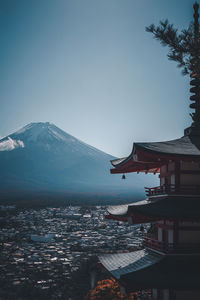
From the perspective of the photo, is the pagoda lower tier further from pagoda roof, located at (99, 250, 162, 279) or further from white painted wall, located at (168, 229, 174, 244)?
white painted wall, located at (168, 229, 174, 244)

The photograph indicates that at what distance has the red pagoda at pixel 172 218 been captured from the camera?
10070mm

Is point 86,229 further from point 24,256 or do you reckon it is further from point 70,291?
point 70,291

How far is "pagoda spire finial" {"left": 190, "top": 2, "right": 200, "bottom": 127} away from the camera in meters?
10.8

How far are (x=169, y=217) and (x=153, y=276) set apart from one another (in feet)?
6.49

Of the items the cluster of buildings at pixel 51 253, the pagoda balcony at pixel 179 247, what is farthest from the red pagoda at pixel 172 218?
the cluster of buildings at pixel 51 253

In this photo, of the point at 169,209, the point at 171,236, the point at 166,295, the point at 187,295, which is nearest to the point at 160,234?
the point at 171,236

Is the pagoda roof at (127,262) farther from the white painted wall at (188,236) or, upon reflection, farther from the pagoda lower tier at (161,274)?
the white painted wall at (188,236)

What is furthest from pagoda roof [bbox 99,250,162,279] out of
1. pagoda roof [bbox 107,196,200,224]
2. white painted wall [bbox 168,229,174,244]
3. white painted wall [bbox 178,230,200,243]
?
pagoda roof [bbox 107,196,200,224]

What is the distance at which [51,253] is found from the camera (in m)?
42.7

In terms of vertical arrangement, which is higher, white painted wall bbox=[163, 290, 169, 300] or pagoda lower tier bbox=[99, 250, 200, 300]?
pagoda lower tier bbox=[99, 250, 200, 300]

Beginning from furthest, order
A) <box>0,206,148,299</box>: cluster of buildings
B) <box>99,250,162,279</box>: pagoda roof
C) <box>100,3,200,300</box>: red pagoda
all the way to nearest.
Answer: <box>0,206,148,299</box>: cluster of buildings, <box>99,250,162,279</box>: pagoda roof, <box>100,3,200,300</box>: red pagoda

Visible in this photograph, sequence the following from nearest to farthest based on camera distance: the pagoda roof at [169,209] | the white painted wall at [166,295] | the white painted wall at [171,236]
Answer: the pagoda roof at [169,209]
the white painted wall at [171,236]
the white painted wall at [166,295]

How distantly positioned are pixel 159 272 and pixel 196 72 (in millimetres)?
7102

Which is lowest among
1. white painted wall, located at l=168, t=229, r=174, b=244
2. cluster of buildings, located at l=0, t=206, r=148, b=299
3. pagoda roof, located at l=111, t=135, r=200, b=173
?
cluster of buildings, located at l=0, t=206, r=148, b=299
